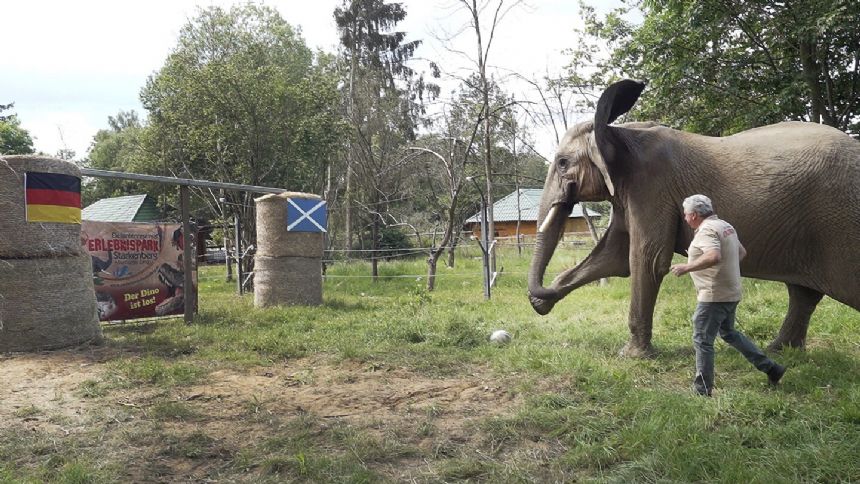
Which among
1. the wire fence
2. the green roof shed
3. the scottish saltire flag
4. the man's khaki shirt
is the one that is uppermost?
the green roof shed

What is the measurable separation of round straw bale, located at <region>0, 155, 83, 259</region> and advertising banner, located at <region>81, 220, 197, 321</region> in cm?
169

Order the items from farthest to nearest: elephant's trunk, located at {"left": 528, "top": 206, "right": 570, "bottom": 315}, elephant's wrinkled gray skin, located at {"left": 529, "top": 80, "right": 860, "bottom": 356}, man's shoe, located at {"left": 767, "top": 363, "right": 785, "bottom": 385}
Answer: elephant's trunk, located at {"left": 528, "top": 206, "right": 570, "bottom": 315} < elephant's wrinkled gray skin, located at {"left": 529, "top": 80, "right": 860, "bottom": 356} < man's shoe, located at {"left": 767, "top": 363, "right": 785, "bottom": 385}

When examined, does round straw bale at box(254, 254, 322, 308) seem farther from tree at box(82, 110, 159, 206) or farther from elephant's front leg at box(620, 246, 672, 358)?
tree at box(82, 110, 159, 206)

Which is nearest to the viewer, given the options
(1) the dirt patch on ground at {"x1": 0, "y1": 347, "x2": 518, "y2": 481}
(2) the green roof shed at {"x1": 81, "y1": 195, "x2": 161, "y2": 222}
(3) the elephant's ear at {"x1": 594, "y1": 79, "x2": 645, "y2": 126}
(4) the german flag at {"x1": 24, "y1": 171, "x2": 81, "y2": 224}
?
(1) the dirt patch on ground at {"x1": 0, "y1": 347, "x2": 518, "y2": 481}

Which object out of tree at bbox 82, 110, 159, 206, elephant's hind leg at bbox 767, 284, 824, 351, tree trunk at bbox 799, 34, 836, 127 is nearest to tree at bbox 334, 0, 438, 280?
tree at bbox 82, 110, 159, 206

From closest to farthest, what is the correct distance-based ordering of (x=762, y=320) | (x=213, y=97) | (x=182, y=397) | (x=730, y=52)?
(x=182, y=397), (x=762, y=320), (x=730, y=52), (x=213, y=97)

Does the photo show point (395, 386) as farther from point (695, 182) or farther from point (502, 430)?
point (695, 182)

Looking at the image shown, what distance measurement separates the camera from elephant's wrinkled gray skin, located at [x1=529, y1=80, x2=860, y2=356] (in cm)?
512

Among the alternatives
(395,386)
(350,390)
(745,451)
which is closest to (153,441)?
(350,390)

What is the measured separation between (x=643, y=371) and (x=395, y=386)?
224 centimetres

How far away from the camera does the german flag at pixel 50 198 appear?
7.21 m

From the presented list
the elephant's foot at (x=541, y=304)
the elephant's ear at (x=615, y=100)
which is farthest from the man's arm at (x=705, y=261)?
the elephant's foot at (x=541, y=304)

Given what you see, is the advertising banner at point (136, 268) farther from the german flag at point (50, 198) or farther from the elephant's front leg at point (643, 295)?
the elephant's front leg at point (643, 295)

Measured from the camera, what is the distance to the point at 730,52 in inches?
478
